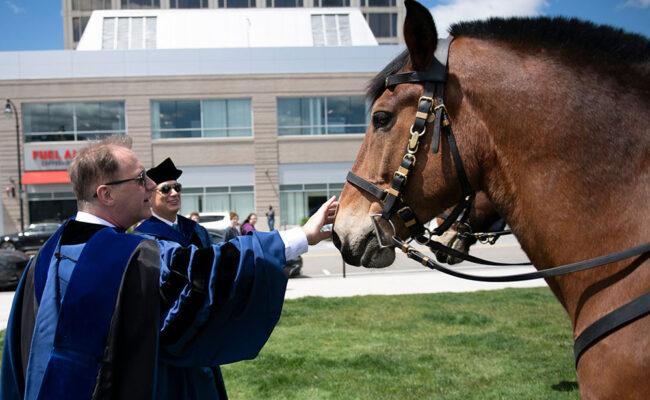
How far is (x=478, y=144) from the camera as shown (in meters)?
2.10

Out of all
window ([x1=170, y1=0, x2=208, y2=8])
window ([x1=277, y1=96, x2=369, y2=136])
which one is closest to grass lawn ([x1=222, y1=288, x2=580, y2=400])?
window ([x1=277, y1=96, x2=369, y2=136])

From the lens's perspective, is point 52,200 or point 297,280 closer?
point 297,280

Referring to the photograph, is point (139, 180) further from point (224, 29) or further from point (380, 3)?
point (380, 3)

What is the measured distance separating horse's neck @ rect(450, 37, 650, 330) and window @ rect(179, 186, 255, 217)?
29.2 metres

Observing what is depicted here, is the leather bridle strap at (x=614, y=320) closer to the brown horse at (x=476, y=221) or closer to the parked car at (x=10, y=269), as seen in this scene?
the brown horse at (x=476, y=221)

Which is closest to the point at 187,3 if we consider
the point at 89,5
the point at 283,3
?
the point at 89,5

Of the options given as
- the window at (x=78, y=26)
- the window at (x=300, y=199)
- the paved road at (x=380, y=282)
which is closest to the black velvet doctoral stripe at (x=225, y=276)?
the paved road at (x=380, y=282)

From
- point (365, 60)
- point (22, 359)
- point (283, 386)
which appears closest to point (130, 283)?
point (22, 359)

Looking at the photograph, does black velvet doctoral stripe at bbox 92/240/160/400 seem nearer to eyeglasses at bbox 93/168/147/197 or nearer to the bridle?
eyeglasses at bbox 93/168/147/197

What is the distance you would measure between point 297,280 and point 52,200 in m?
24.2

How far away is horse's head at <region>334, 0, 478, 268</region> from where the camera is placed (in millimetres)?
2131

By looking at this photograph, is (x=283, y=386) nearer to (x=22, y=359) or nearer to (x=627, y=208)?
(x=22, y=359)

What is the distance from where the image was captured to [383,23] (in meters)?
61.2

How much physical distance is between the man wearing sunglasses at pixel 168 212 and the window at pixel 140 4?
6565cm
